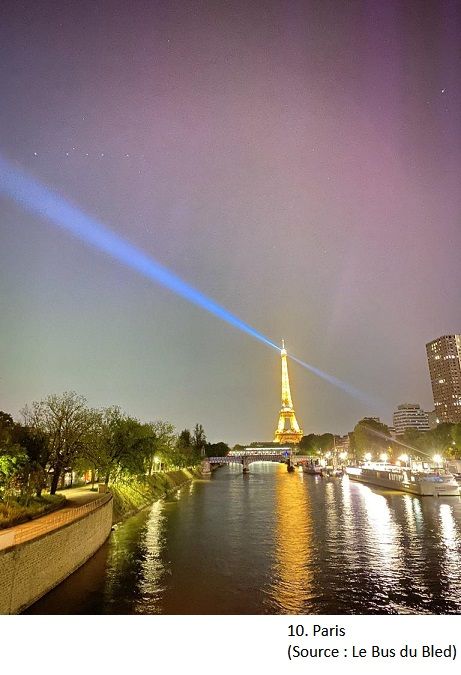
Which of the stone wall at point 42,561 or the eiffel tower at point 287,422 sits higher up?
the eiffel tower at point 287,422

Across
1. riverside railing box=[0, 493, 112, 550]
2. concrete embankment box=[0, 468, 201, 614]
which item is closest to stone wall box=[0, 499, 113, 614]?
concrete embankment box=[0, 468, 201, 614]

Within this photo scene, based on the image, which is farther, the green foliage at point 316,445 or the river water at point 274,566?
the green foliage at point 316,445

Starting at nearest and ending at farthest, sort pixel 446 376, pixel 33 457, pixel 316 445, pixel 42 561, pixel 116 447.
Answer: pixel 42 561 → pixel 33 457 → pixel 116 447 → pixel 316 445 → pixel 446 376

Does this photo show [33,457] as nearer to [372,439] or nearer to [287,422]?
[372,439]

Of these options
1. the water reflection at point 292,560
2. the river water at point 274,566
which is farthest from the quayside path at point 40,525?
the water reflection at point 292,560

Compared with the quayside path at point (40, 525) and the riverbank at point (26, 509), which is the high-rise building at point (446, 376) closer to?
the riverbank at point (26, 509)

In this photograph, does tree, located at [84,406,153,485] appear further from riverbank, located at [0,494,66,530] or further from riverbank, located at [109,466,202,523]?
riverbank, located at [0,494,66,530]

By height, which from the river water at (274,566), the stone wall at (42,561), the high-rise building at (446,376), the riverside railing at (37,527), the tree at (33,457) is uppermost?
the high-rise building at (446,376)

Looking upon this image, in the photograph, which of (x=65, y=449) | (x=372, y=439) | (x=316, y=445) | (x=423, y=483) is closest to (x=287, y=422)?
(x=316, y=445)
